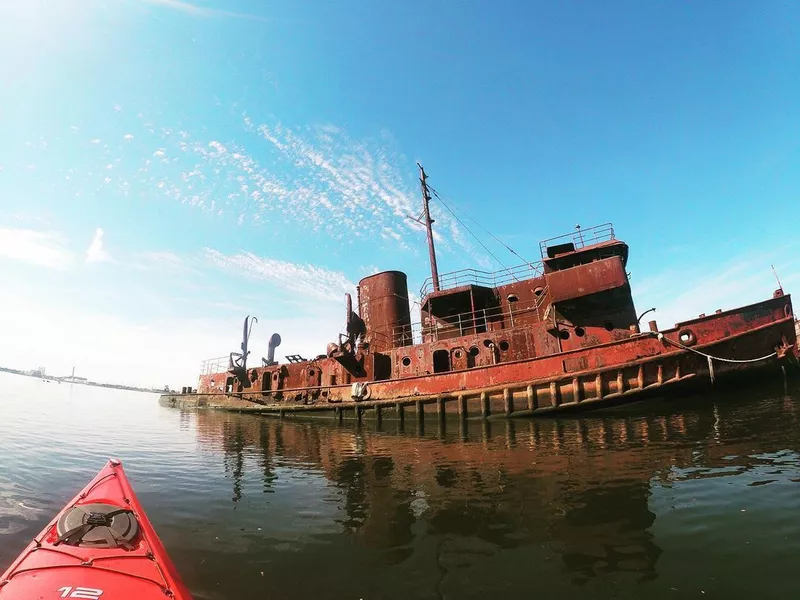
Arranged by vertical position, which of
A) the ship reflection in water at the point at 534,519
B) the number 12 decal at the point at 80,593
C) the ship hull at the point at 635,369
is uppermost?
the ship hull at the point at 635,369

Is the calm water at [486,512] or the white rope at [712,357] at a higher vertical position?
the white rope at [712,357]

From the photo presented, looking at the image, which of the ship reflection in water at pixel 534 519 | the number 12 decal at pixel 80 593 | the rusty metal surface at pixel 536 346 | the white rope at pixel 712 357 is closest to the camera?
the number 12 decal at pixel 80 593

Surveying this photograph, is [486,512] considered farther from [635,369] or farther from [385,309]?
[385,309]

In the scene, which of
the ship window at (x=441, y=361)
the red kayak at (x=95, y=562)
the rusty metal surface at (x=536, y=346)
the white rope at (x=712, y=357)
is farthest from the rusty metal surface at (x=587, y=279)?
the red kayak at (x=95, y=562)

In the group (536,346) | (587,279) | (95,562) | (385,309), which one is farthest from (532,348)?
(95,562)

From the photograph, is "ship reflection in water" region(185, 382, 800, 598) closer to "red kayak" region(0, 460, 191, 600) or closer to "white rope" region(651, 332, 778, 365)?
"red kayak" region(0, 460, 191, 600)

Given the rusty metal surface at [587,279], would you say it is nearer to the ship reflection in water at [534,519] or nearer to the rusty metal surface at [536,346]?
the rusty metal surface at [536,346]

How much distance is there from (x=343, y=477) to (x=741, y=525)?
20.5 feet

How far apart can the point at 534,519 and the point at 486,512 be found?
0.66m

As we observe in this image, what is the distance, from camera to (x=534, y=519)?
187 inches

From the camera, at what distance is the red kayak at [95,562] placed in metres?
2.81

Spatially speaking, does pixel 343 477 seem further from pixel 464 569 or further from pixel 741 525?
pixel 741 525

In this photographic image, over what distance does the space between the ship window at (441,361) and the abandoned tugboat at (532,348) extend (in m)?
0.05

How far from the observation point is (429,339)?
18688 mm
